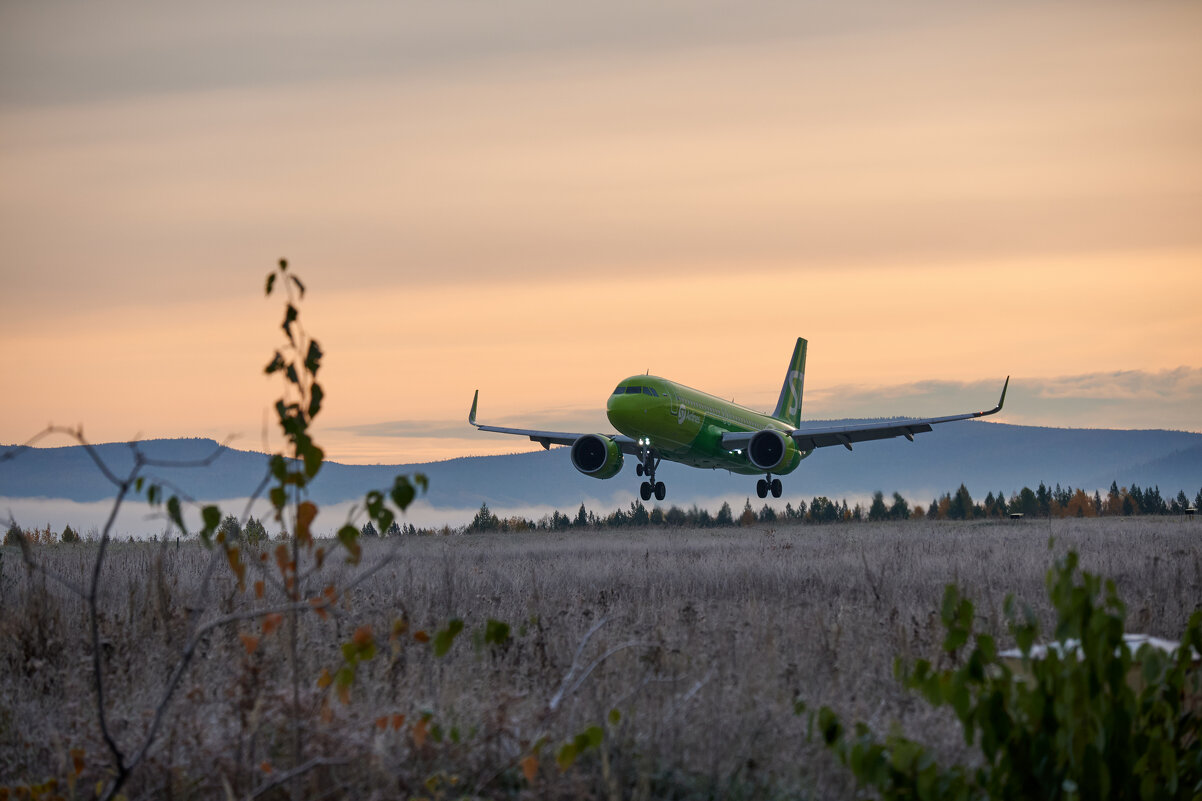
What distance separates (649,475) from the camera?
44500 millimetres

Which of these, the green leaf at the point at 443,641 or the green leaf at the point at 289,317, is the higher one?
the green leaf at the point at 289,317

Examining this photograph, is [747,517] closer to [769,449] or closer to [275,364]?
[769,449]

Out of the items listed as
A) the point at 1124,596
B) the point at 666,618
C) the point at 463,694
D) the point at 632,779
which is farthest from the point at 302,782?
the point at 1124,596

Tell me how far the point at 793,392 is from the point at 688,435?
22147 millimetres

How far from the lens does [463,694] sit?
736 centimetres

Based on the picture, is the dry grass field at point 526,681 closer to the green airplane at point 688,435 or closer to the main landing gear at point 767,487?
the green airplane at point 688,435

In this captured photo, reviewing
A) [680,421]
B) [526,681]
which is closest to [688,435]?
[680,421]

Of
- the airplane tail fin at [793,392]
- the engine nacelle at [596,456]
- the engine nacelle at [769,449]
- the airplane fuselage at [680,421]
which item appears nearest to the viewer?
the airplane fuselage at [680,421]

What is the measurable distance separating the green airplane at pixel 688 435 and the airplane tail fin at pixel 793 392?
9.34 metres

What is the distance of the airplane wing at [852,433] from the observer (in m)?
43.6

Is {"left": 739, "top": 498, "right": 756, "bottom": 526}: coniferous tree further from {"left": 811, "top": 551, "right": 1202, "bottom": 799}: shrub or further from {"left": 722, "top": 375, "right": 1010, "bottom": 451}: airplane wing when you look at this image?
{"left": 811, "top": 551, "right": 1202, "bottom": 799}: shrub

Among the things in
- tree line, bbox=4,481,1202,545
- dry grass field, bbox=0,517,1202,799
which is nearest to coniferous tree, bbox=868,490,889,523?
tree line, bbox=4,481,1202,545

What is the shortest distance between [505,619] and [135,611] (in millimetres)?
3717

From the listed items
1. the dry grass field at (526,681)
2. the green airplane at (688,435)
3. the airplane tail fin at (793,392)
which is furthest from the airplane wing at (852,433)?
the dry grass field at (526,681)
